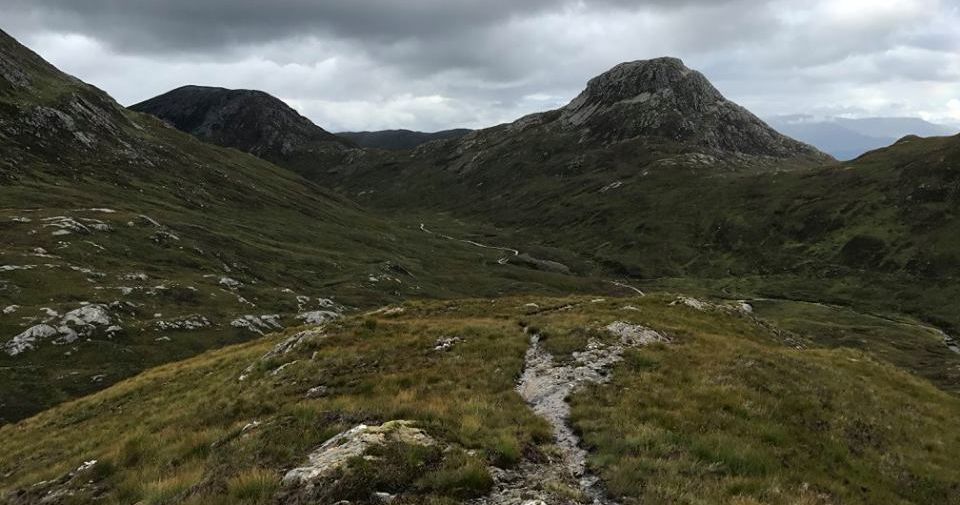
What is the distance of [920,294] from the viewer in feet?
521

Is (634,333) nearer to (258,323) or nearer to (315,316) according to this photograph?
(258,323)

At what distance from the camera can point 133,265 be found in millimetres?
100188

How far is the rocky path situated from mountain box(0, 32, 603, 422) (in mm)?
56734

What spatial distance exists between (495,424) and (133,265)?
102 m

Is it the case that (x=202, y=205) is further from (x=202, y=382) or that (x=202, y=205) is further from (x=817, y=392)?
(x=817, y=392)

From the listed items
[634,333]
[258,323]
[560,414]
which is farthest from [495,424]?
[258,323]

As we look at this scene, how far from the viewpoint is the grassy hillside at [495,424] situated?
1420 cm

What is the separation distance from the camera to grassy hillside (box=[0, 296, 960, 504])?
14.2 m

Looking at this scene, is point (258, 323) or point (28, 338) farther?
point (258, 323)

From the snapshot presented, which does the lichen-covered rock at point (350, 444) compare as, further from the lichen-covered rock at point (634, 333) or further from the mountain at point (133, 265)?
the mountain at point (133, 265)

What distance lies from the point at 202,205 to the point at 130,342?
108 m

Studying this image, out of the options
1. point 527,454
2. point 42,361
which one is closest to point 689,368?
point 527,454

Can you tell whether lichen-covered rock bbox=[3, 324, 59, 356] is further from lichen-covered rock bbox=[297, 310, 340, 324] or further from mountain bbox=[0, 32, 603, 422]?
lichen-covered rock bbox=[297, 310, 340, 324]

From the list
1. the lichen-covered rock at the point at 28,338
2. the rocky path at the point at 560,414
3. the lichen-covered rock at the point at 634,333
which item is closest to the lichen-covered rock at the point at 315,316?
the lichen-covered rock at the point at 28,338
